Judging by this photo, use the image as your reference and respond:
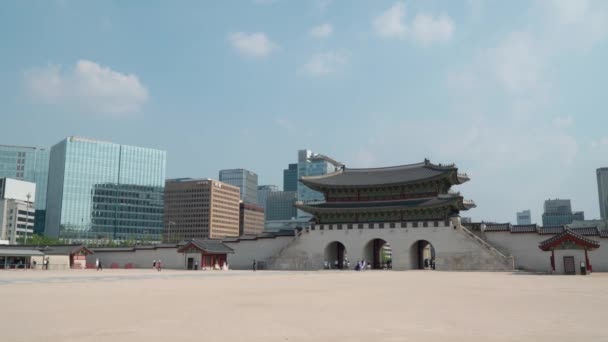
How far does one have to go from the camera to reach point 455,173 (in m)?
59.3

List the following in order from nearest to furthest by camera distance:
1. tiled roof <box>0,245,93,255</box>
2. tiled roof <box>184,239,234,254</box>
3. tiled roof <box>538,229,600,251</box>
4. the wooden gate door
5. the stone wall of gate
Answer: tiled roof <box>538,229,600,251</box>, the wooden gate door, the stone wall of gate, tiled roof <box>184,239,234,254</box>, tiled roof <box>0,245,93,255</box>

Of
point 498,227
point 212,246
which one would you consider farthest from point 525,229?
point 212,246

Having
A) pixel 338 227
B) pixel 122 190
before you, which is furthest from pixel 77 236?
pixel 338 227

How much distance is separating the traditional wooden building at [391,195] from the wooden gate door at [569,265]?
1387cm

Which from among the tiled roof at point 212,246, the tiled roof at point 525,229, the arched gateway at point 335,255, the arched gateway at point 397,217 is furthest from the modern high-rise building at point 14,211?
the tiled roof at point 525,229

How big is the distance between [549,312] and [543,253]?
139ft

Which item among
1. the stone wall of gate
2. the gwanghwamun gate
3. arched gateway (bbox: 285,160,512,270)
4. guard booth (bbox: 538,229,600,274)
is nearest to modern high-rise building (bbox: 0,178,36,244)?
the gwanghwamun gate

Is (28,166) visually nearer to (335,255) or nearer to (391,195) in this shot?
(335,255)

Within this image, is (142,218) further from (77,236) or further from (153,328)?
(153,328)

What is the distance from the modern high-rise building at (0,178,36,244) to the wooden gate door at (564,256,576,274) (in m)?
144

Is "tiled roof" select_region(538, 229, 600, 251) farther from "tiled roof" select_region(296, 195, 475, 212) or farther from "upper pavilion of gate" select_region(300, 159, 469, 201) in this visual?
"upper pavilion of gate" select_region(300, 159, 469, 201)

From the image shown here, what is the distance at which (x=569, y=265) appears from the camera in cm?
4475

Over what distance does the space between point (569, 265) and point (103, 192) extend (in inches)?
5781

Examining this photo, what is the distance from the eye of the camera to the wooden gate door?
44453 millimetres
